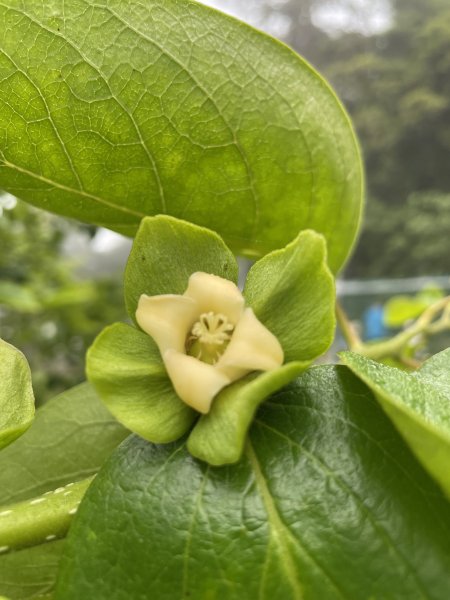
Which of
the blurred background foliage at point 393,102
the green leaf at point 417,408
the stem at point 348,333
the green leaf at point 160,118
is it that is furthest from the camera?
the blurred background foliage at point 393,102

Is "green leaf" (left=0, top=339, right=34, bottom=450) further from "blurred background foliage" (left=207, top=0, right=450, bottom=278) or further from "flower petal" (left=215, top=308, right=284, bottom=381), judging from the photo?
"blurred background foliage" (left=207, top=0, right=450, bottom=278)

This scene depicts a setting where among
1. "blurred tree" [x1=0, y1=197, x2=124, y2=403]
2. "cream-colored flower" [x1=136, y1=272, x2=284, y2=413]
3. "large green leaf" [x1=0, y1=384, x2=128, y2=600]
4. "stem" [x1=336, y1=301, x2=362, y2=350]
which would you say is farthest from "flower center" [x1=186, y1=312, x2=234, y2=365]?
"blurred tree" [x1=0, y1=197, x2=124, y2=403]

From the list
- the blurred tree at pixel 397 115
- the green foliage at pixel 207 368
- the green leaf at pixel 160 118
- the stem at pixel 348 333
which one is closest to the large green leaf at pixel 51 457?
the green foliage at pixel 207 368

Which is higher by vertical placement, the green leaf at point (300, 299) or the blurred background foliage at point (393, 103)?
the blurred background foliage at point (393, 103)

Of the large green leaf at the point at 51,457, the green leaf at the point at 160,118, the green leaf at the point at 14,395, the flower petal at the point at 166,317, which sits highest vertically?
the green leaf at the point at 160,118

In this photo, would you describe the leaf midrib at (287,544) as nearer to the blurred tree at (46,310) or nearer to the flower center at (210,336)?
the flower center at (210,336)

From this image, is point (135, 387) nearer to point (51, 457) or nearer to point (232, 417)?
point (232, 417)

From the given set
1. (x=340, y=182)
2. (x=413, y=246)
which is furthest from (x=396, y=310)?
(x=413, y=246)

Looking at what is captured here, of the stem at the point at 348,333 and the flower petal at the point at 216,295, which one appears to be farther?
the stem at the point at 348,333

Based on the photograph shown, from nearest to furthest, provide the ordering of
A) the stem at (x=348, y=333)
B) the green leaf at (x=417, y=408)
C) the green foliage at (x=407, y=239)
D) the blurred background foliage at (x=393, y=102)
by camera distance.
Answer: the green leaf at (x=417, y=408), the stem at (x=348, y=333), the green foliage at (x=407, y=239), the blurred background foliage at (x=393, y=102)
